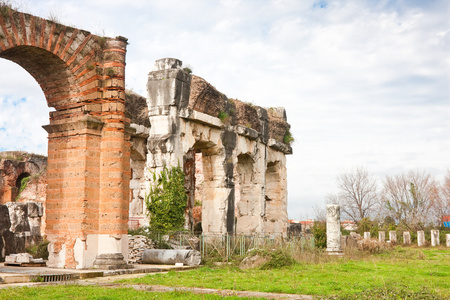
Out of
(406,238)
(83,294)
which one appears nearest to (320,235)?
(406,238)

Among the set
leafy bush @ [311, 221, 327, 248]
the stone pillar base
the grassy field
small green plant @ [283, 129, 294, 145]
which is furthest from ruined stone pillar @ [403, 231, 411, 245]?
the stone pillar base

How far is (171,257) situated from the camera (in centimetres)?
1341

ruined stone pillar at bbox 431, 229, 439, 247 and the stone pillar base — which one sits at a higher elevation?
the stone pillar base

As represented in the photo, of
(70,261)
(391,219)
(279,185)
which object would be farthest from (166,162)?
(391,219)

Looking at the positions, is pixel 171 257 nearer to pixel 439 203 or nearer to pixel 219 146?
pixel 219 146

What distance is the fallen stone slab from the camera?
13.2 meters

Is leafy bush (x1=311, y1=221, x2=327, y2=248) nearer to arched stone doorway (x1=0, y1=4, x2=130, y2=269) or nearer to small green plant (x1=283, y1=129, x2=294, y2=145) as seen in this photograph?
small green plant (x1=283, y1=129, x2=294, y2=145)

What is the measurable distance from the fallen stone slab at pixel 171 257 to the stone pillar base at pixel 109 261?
2.27 m

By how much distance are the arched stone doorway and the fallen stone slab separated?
2081 millimetres

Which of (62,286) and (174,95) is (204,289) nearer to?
(62,286)

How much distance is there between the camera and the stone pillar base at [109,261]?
10.9 m

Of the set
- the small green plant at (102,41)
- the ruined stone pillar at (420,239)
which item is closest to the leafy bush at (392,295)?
the small green plant at (102,41)

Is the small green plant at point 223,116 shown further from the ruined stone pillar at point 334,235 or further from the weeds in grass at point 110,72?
the weeds in grass at point 110,72

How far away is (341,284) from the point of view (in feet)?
33.2
